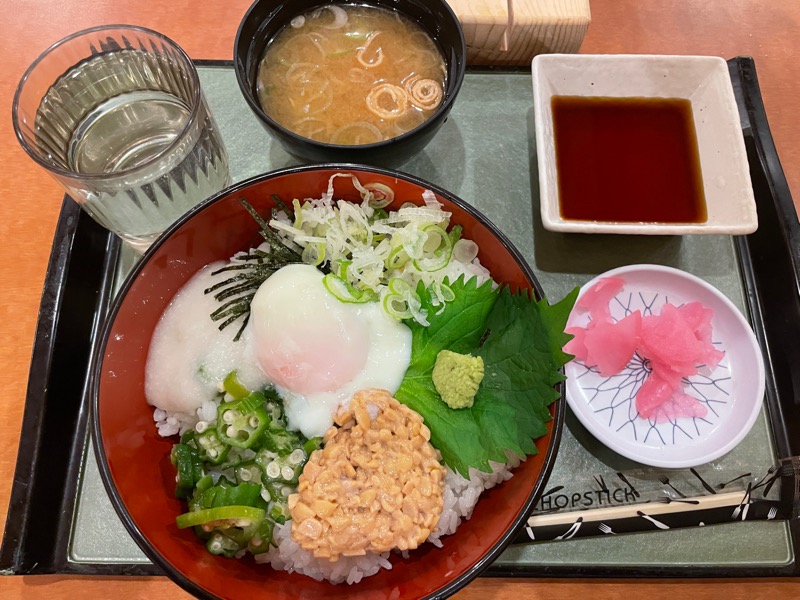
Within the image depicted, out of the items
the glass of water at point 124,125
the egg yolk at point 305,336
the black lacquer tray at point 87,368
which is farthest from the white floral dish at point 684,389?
the glass of water at point 124,125

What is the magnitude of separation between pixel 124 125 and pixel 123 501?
103cm

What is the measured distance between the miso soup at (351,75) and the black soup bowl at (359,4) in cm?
3

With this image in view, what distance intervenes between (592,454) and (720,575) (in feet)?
1.43

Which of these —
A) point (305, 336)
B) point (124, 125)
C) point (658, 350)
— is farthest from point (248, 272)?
point (658, 350)

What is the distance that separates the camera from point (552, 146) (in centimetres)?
182

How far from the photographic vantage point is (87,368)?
1626 millimetres

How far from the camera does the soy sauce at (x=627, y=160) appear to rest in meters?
1.78

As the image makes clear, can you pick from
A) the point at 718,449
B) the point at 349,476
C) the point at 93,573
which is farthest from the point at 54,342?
the point at 718,449

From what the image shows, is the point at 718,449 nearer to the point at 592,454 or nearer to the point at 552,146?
the point at 592,454

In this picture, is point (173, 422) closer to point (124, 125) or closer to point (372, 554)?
point (372, 554)

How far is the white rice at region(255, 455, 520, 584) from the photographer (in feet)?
4.14

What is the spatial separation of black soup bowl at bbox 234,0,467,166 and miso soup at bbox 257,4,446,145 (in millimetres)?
28

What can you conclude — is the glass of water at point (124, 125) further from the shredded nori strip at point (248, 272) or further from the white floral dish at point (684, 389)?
the white floral dish at point (684, 389)

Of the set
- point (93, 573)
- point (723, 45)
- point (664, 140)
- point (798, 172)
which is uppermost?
point (723, 45)
